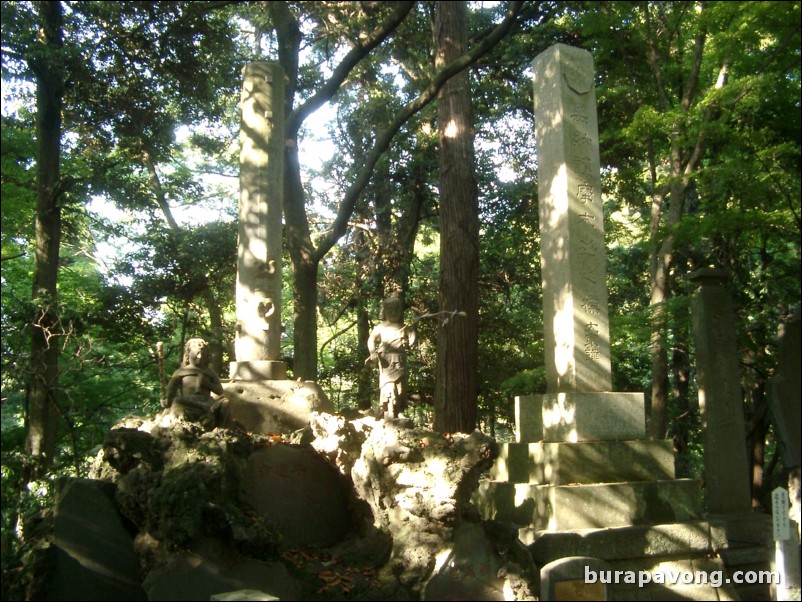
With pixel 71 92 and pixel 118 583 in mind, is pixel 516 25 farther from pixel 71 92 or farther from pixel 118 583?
pixel 118 583

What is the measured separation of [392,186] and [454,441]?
11416 mm

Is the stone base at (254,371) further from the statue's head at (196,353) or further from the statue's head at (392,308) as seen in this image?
the statue's head at (392,308)

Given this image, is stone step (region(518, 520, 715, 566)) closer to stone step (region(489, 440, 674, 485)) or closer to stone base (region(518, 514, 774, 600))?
stone base (region(518, 514, 774, 600))

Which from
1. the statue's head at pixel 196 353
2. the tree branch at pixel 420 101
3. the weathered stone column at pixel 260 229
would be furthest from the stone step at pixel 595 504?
the tree branch at pixel 420 101

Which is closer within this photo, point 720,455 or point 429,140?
point 720,455

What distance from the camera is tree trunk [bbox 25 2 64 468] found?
1108 centimetres

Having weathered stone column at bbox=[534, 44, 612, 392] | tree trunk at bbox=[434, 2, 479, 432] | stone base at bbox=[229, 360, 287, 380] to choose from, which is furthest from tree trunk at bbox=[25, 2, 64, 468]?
weathered stone column at bbox=[534, 44, 612, 392]

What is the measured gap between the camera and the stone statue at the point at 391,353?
8352mm

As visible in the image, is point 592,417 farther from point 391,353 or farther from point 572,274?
point 391,353

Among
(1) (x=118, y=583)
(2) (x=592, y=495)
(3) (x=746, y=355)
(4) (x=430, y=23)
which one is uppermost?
(4) (x=430, y=23)

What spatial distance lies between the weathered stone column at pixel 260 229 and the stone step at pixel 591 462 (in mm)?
2738

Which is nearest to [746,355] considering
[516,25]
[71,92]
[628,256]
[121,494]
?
[628,256]

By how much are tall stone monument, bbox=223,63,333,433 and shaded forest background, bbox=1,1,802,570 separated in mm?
1949

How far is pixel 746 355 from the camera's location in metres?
11.3
